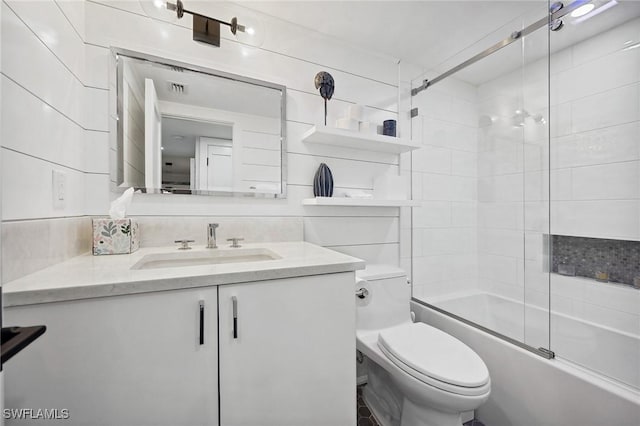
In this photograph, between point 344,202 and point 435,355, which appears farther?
point 344,202

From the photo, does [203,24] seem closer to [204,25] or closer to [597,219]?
[204,25]

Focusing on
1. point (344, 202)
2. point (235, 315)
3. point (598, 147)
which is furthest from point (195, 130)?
point (598, 147)

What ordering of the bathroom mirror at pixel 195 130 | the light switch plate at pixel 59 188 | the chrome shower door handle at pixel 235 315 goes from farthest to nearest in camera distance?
the bathroom mirror at pixel 195 130 < the light switch plate at pixel 59 188 < the chrome shower door handle at pixel 235 315

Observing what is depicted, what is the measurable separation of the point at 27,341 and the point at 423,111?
2.23 meters

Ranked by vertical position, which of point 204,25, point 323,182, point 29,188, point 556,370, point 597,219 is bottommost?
point 556,370

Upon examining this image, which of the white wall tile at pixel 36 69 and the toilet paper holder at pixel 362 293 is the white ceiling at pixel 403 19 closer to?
the white wall tile at pixel 36 69

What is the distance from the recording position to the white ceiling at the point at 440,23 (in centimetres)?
144

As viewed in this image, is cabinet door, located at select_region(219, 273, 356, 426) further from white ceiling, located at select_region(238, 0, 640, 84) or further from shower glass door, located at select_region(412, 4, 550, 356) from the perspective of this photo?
white ceiling, located at select_region(238, 0, 640, 84)

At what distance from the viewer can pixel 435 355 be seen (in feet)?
3.81

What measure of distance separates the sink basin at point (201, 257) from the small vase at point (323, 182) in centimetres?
49

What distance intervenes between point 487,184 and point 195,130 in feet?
6.61

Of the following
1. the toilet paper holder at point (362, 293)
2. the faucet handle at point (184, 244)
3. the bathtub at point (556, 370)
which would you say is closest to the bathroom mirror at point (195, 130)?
the faucet handle at point (184, 244)

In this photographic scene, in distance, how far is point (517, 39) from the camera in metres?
1.58

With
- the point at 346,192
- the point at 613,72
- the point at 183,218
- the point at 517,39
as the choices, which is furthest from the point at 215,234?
the point at 613,72
